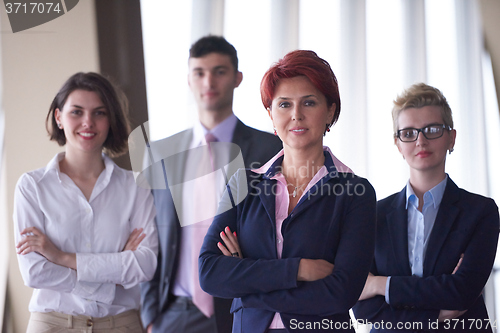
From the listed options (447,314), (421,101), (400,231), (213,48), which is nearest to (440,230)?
(400,231)

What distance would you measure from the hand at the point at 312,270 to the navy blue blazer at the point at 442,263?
0.52 metres

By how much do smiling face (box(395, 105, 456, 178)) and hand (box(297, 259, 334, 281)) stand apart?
0.86 meters

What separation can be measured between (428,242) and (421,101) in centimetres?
70

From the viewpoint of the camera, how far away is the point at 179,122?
2.56 meters

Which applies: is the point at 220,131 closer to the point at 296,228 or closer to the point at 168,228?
the point at 168,228

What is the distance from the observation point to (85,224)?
93.5 inches

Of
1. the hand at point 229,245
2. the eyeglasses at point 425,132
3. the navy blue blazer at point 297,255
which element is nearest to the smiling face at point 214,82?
the navy blue blazer at point 297,255

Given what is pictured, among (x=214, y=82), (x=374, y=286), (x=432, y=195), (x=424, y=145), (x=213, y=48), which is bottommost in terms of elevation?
(x=374, y=286)

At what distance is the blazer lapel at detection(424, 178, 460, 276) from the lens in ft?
7.38

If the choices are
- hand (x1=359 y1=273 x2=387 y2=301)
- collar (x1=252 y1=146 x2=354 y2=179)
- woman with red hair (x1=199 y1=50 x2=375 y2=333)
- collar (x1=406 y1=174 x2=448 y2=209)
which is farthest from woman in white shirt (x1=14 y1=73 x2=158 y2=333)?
collar (x1=406 y1=174 x2=448 y2=209)

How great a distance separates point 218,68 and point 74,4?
0.91 meters

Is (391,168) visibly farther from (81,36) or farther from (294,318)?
(81,36)

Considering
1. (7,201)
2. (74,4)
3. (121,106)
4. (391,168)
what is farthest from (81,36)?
(391,168)

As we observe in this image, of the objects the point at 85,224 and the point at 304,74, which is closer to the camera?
the point at 304,74
